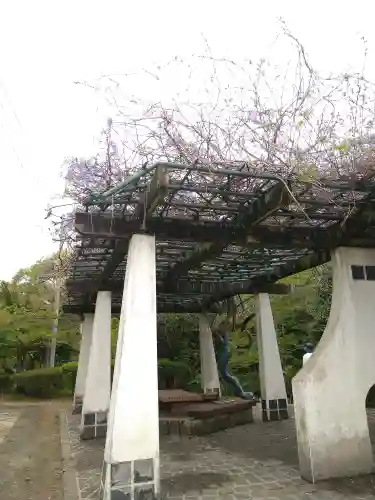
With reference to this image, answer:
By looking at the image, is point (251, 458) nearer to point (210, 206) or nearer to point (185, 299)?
point (210, 206)

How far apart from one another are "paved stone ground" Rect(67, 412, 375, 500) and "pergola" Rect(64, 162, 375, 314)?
2897mm

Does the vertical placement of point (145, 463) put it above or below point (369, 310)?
below

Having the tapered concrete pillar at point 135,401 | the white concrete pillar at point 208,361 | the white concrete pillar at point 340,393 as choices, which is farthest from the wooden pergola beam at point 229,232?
the white concrete pillar at point 208,361

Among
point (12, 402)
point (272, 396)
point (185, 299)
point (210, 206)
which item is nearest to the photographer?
point (210, 206)

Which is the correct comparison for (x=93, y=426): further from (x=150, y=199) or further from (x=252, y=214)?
(x=252, y=214)

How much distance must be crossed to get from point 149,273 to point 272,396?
5.79m

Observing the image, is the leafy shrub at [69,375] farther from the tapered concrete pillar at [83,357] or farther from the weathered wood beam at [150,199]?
the weathered wood beam at [150,199]

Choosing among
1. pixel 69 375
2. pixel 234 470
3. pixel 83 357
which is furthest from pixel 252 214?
pixel 69 375

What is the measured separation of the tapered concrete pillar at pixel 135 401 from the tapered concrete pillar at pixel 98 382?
3.86 meters

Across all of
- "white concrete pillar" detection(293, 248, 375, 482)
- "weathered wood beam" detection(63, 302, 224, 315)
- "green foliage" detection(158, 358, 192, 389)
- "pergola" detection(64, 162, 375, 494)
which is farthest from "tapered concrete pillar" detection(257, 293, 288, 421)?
"green foliage" detection(158, 358, 192, 389)

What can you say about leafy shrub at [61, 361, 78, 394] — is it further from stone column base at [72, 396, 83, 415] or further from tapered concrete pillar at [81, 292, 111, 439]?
tapered concrete pillar at [81, 292, 111, 439]

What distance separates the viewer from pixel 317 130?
4.55m

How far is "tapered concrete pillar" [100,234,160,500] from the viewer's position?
4.44 meters

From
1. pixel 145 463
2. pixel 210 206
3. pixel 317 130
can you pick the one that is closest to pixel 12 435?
pixel 145 463
